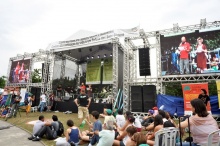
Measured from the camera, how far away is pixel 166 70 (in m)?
10.3

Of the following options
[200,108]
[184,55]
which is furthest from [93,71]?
[200,108]

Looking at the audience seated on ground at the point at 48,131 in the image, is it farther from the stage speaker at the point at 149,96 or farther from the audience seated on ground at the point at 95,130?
the stage speaker at the point at 149,96

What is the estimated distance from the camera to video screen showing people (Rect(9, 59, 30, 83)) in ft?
57.0

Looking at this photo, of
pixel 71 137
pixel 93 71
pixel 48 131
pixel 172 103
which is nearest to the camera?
pixel 71 137

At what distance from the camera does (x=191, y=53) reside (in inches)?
381

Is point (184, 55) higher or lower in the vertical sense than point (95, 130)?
higher

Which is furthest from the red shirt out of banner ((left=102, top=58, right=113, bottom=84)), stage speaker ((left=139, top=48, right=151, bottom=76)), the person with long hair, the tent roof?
banner ((left=102, top=58, right=113, bottom=84))

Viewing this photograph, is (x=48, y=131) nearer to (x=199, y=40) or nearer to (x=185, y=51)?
(x=185, y=51)

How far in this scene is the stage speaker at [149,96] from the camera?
10523mm

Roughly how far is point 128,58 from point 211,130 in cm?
1024

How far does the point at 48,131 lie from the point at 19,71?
47.8ft

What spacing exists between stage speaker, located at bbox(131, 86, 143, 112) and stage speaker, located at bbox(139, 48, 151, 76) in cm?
113

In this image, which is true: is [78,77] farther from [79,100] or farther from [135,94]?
[79,100]

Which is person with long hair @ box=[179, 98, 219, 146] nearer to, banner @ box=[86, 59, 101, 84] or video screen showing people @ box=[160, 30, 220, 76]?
video screen showing people @ box=[160, 30, 220, 76]
